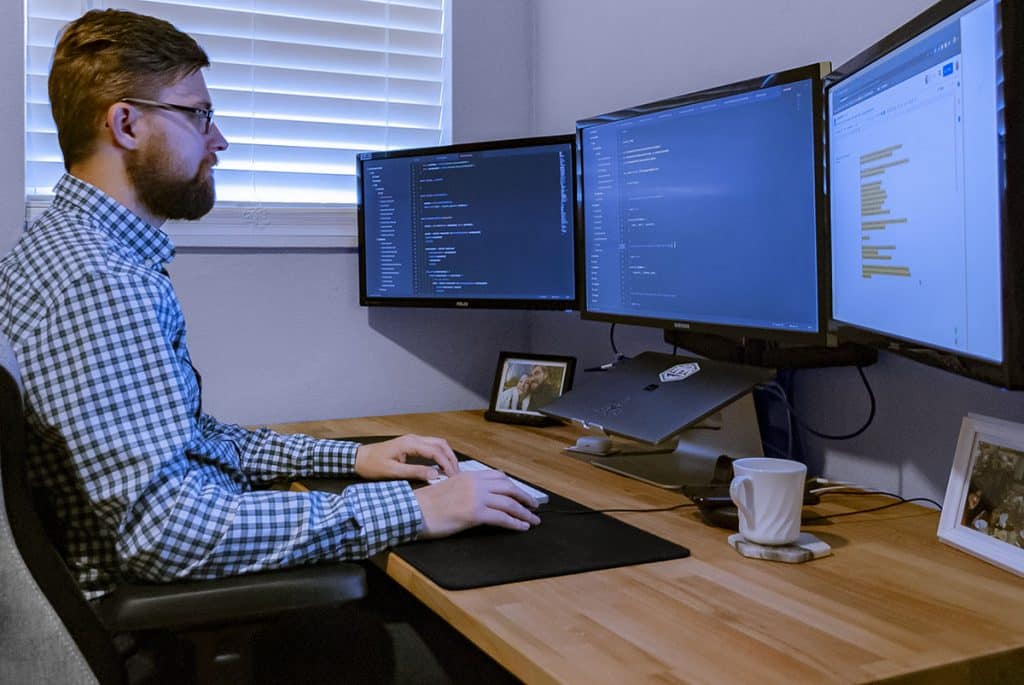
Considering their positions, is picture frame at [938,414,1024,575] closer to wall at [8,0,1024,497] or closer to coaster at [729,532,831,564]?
coaster at [729,532,831,564]

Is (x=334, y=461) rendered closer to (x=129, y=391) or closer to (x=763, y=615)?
(x=129, y=391)

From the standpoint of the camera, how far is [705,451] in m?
1.51

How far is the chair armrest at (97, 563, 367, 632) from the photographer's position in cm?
93

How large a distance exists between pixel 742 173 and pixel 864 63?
27cm

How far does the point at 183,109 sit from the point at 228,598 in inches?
28.9

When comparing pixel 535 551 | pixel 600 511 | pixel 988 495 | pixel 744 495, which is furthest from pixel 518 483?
pixel 988 495

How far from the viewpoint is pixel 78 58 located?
4.12 ft

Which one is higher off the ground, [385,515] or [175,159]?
[175,159]

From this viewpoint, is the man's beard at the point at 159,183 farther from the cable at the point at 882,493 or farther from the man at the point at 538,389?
the cable at the point at 882,493

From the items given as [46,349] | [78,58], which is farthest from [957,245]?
[78,58]

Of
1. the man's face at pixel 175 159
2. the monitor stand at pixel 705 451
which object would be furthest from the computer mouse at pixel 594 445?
the man's face at pixel 175 159

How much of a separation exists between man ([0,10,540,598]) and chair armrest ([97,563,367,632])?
0.12ft

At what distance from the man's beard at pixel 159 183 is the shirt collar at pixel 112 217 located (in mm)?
45

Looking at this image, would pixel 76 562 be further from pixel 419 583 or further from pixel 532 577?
pixel 532 577
